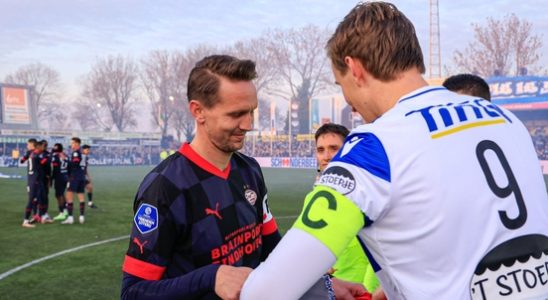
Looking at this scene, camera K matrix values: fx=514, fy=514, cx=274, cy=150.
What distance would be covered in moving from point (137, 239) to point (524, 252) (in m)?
1.48

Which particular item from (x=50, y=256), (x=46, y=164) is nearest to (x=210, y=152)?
(x=50, y=256)

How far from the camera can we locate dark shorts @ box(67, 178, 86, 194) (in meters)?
13.1

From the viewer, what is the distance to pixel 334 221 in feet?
4.65

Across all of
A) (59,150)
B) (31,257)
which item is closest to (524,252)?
(31,257)

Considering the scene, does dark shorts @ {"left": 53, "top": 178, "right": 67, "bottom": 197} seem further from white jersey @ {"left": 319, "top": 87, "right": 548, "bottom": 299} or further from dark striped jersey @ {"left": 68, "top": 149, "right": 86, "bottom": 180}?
white jersey @ {"left": 319, "top": 87, "right": 548, "bottom": 299}

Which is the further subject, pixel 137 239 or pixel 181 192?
pixel 181 192

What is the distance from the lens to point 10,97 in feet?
201

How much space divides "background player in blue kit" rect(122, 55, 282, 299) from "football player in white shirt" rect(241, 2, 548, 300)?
2.04 ft

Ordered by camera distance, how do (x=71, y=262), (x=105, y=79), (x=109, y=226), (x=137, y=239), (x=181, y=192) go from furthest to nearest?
(x=105, y=79) < (x=109, y=226) < (x=71, y=262) < (x=181, y=192) < (x=137, y=239)

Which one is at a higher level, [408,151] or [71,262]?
[408,151]

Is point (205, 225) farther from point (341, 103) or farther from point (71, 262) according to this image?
point (341, 103)

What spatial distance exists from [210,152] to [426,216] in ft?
4.68

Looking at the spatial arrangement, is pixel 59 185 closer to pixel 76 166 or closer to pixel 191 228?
pixel 76 166

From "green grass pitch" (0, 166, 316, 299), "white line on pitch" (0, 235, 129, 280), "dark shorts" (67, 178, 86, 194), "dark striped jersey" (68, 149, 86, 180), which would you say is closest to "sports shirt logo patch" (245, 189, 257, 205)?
"green grass pitch" (0, 166, 316, 299)
